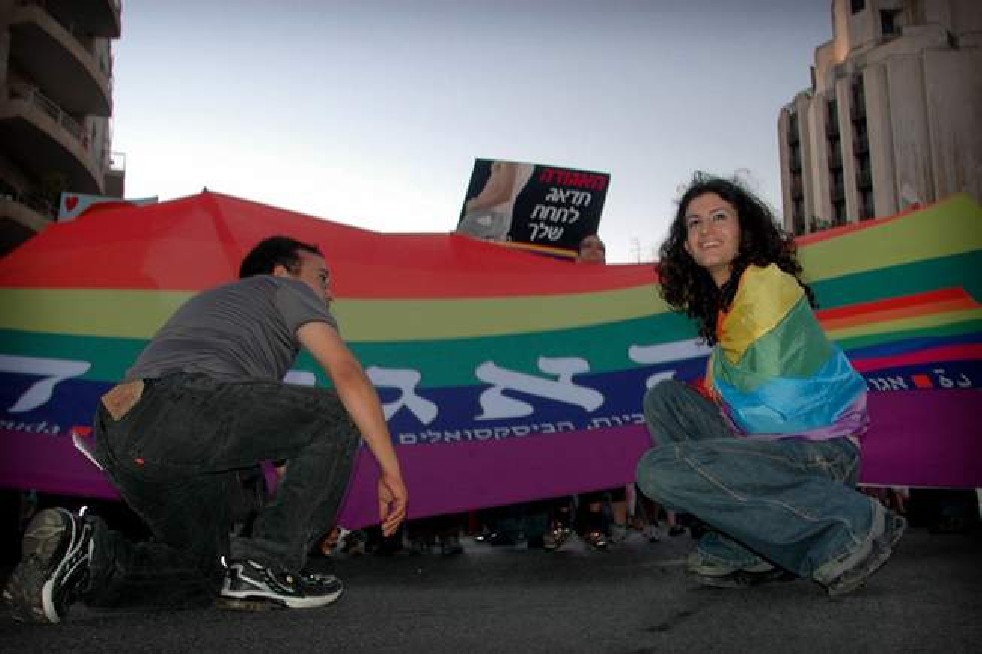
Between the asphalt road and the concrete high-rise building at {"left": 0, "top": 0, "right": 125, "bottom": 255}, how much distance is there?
1841cm

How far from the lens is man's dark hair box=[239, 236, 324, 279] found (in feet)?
8.73

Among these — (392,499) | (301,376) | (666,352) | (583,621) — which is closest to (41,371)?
(301,376)

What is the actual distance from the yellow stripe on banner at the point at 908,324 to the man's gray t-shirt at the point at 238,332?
2813 millimetres

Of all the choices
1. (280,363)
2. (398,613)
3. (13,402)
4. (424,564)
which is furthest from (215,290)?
(424,564)

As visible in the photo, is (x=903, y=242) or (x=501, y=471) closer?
(x=501, y=471)

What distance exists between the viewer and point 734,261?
105 inches

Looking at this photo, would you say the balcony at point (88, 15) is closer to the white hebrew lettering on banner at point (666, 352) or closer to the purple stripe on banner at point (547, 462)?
the purple stripe on banner at point (547, 462)

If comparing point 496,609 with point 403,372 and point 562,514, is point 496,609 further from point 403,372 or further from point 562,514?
point 562,514

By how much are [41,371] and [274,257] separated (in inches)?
75.6

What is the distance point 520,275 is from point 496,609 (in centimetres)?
244

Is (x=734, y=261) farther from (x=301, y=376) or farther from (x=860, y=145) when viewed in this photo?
(x=860, y=145)

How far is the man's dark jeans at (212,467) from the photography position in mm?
2162

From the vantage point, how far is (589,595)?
2496mm

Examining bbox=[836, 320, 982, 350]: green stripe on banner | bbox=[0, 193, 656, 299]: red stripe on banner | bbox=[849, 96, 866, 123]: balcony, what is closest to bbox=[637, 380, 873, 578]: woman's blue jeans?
bbox=[836, 320, 982, 350]: green stripe on banner
